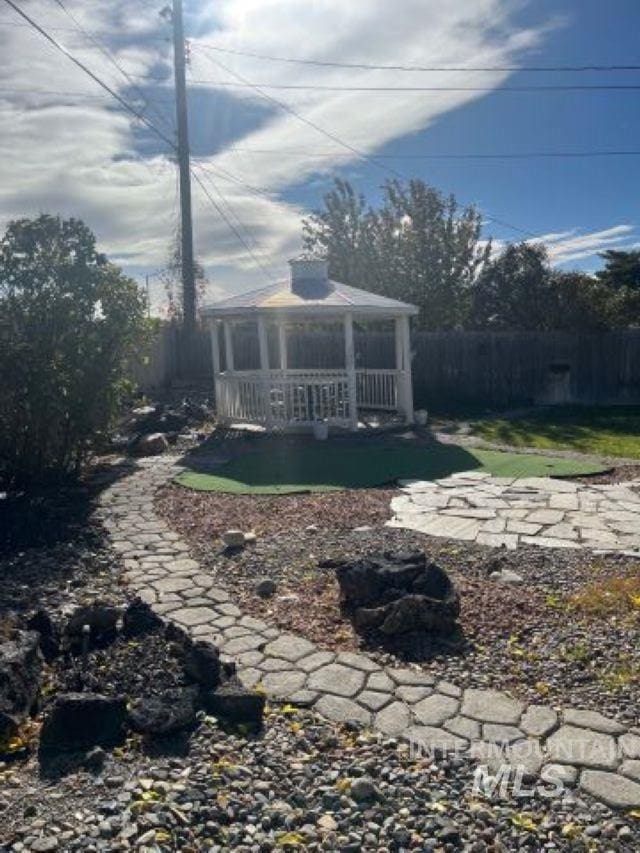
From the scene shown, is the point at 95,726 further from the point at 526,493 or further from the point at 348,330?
the point at 348,330

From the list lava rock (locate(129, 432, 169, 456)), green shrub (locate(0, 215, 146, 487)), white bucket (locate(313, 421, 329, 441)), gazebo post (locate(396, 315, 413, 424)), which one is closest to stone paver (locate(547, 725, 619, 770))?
green shrub (locate(0, 215, 146, 487))

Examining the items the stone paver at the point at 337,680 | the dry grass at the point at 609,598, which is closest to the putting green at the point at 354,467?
the dry grass at the point at 609,598

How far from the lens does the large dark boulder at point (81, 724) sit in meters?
3.07

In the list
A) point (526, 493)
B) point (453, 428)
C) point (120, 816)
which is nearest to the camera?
point (120, 816)

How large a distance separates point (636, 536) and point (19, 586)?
501cm

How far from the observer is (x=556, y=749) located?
3006mm

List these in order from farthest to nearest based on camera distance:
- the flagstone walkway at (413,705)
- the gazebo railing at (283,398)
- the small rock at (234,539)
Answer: the gazebo railing at (283,398) → the small rock at (234,539) → the flagstone walkway at (413,705)

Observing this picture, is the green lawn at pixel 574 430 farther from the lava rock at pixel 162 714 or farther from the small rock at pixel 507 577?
the lava rock at pixel 162 714

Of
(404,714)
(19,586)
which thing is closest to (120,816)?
(404,714)

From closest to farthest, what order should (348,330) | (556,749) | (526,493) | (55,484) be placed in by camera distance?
(556,749) < (526,493) < (55,484) < (348,330)

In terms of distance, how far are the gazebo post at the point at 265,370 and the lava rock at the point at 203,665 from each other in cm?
814

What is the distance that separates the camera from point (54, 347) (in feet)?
25.7

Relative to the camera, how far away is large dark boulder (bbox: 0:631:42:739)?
3.14 m

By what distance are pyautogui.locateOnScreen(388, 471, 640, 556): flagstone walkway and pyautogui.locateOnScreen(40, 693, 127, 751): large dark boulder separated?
3.67 m
